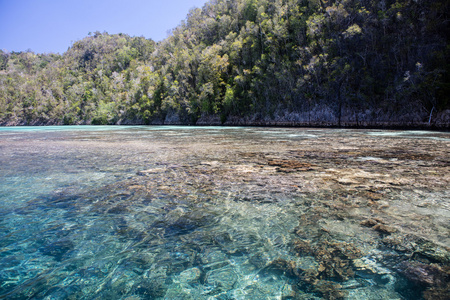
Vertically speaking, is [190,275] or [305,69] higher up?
[305,69]

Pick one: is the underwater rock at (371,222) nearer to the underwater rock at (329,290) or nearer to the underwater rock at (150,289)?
the underwater rock at (329,290)

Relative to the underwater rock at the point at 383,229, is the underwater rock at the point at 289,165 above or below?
above

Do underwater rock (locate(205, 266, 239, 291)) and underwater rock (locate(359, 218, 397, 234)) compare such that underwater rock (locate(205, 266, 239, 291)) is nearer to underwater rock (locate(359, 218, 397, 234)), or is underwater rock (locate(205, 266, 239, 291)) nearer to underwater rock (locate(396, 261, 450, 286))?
underwater rock (locate(396, 261, 450, 286))

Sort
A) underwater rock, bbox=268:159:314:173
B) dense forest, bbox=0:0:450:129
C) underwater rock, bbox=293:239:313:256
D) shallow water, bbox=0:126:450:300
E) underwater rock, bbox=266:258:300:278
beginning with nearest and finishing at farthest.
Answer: shallow water, bbox=0:126:450:300 → underwater rock, bbox=266:258:300:278 → underwater rock, bbox=293:239:313:256 → underwater rock, bbox=268:159:314:173 → dense forest, bbox=0:0:450:129

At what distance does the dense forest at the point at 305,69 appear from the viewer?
77.2 feet

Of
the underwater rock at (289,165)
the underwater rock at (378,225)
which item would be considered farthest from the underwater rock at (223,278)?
A: the underwater rock at (289,165)

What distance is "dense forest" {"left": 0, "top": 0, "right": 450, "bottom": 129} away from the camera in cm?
2353

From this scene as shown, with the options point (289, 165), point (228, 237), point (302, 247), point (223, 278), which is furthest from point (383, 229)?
point (289, 165)

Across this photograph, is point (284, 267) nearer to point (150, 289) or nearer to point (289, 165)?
point (150, 289)

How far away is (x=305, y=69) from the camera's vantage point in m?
32.1

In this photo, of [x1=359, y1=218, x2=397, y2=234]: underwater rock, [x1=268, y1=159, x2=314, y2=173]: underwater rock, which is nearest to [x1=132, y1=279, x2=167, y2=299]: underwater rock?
[x1=359, y1=218, x2=397, y2=234]: underwater rock

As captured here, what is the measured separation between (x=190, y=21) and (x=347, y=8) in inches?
1858

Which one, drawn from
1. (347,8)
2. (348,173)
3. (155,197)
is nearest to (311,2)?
(347,8)

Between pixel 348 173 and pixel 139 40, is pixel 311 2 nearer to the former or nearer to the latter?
pixel 348 173
